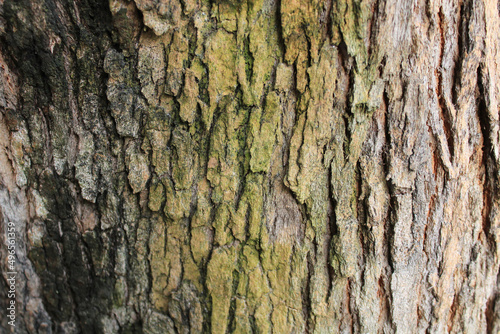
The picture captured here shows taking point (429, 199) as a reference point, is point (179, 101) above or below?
above

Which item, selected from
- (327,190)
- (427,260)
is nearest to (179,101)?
(327,190)

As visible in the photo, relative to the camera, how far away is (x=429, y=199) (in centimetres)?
114

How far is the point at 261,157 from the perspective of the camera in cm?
110

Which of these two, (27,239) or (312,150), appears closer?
(312,150)

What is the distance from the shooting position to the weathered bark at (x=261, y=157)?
1060 mm

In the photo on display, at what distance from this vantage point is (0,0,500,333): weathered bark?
106 cm

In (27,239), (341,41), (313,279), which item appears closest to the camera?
(341,41)

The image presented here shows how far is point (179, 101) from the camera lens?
1111 mm

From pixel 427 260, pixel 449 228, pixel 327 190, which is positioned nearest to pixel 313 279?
pixel 327 190

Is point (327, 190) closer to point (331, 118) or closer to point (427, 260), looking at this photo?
point (331, 118)

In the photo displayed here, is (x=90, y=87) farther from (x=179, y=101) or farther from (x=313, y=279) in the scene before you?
(x=313, y=279)

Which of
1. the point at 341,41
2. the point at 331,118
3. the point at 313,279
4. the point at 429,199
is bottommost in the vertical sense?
the point at 313,279

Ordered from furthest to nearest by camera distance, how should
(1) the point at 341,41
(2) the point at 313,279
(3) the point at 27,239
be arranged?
(3) the point at 27,239, (2) the point at 313,279, (1) the point at 341,41

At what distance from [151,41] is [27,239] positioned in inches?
36.7
